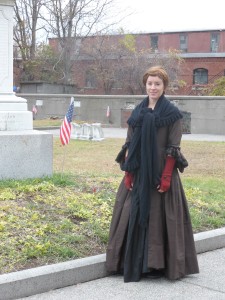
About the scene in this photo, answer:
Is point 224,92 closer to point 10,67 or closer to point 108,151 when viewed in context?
point 108,151

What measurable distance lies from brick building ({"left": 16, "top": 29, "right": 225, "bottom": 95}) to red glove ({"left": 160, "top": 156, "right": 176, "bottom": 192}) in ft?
123

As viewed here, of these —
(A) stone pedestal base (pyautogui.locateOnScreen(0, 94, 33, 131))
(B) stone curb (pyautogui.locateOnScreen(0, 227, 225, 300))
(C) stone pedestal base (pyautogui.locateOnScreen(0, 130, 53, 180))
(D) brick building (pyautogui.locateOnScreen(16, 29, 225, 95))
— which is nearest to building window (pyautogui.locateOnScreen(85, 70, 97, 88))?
(D) brick building (pyautogui.locateOnScreen(16, 29, 225, 95))

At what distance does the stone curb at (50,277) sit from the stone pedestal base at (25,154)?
8.89 ft

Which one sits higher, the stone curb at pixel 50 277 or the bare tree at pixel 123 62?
the bare tree at pixel 123 62

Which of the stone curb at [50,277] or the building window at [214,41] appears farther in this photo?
the building window at [214,41]

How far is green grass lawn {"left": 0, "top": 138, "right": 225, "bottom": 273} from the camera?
223 inches

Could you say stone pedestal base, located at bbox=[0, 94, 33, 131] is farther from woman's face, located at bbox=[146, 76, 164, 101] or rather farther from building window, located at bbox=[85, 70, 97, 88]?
building window, located at bbox=[85, 70, 97, 88]

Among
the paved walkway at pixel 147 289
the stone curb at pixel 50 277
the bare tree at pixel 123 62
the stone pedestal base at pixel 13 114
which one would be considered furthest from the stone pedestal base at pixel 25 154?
the bare tree at pixel 123 62

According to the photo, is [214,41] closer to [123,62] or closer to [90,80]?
[123,62]

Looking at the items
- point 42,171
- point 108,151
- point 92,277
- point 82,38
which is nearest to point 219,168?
point 108,151

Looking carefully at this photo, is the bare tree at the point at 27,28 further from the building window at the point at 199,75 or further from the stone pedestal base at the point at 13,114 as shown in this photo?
the stone pedestal base at the point at 13,114

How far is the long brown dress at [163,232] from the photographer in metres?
5.40

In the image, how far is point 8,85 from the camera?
856 centimetres

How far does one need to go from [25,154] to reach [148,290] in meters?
3.44
